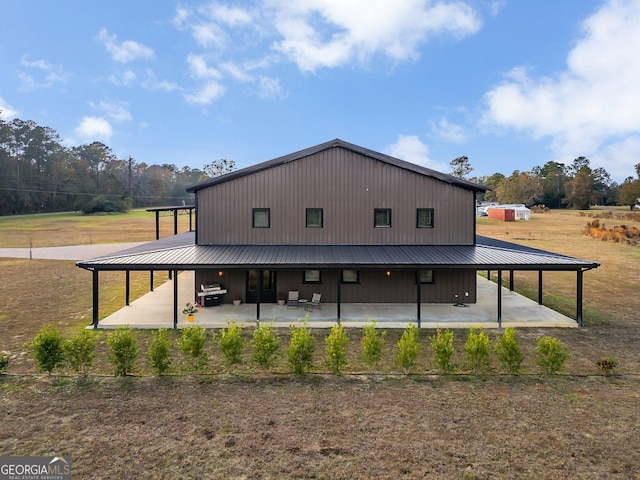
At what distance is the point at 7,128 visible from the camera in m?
84.0

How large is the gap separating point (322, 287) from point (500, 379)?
9102 mm

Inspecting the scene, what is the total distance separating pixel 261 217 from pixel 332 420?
37.7 ft

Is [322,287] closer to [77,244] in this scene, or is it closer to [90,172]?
[77,244]

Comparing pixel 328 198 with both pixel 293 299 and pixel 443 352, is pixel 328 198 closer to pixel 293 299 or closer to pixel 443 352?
pixel 293 299

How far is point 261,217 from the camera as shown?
1781 centimetres

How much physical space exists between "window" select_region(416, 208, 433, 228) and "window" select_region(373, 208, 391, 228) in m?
1.32

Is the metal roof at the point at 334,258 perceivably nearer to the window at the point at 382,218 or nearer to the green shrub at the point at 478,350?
the window at the point at 382,218

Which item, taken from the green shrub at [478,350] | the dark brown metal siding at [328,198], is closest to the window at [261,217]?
the dark brown metal siding at [328,198]

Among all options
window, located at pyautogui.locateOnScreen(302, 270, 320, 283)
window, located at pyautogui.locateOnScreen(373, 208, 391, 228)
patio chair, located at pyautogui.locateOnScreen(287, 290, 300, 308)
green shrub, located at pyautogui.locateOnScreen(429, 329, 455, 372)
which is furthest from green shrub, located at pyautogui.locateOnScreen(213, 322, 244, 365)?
window, located at pyautogui.locateOnScreen(373, 208, 391, 228)

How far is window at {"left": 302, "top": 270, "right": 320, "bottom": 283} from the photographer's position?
57.5ft

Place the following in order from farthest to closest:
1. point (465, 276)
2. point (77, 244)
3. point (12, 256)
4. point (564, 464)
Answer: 1. point (77, 244)
2. point (12, 256)
3. point (465, 276)
4. point (564, 464)

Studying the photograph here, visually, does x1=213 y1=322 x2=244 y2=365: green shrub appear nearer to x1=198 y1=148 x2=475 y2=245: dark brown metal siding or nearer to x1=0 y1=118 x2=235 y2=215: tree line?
x1=198 y1=148 x2=475 y2=245: dark brown metal siding

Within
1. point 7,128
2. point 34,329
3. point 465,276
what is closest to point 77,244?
point 34,329

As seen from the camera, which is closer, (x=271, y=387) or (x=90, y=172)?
(x=271, y=387)
